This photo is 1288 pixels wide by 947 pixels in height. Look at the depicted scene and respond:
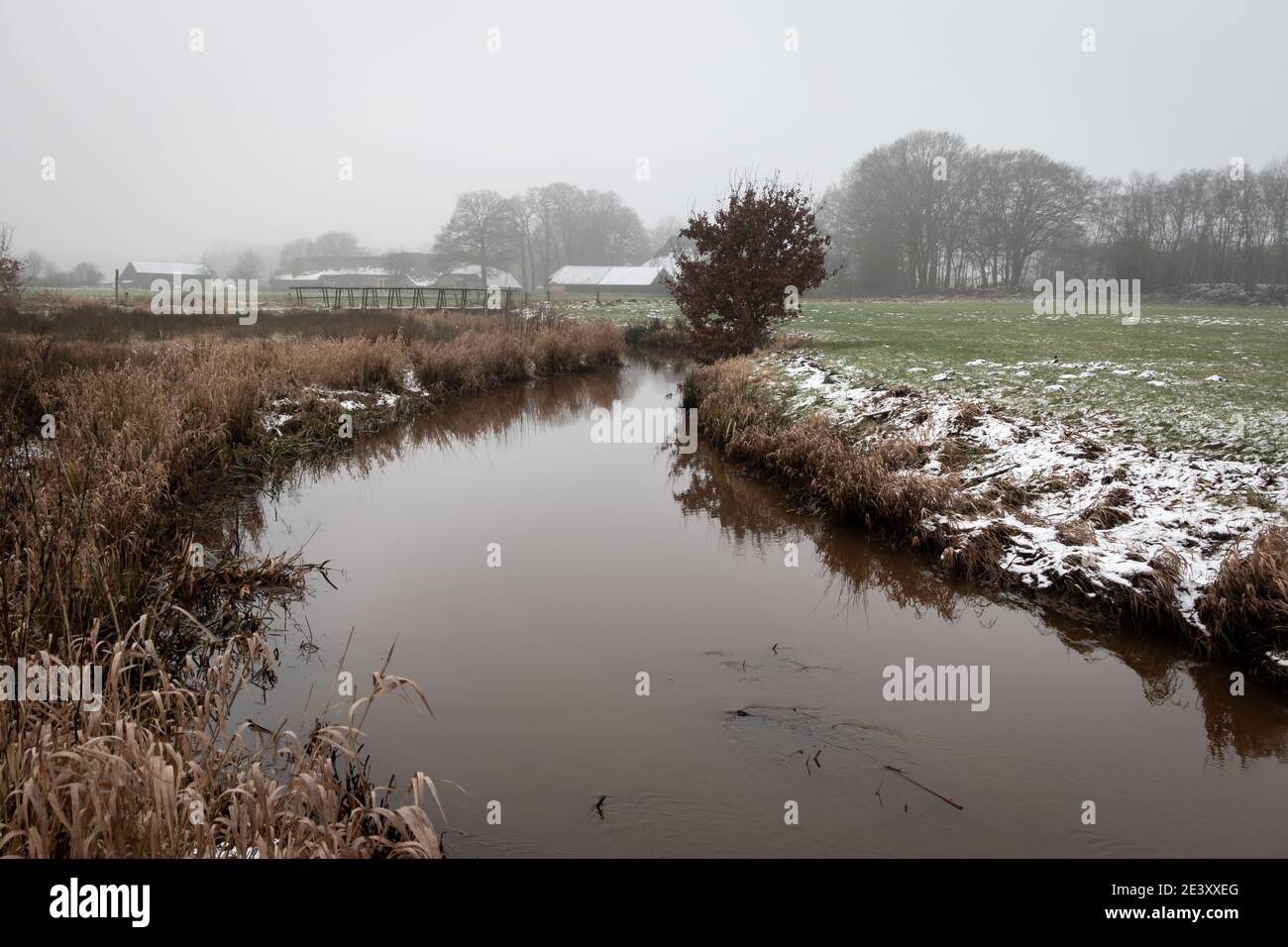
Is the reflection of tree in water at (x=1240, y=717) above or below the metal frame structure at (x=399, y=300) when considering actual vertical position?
below

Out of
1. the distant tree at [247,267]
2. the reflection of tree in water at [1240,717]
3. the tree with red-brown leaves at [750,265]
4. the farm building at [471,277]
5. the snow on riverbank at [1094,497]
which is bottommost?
the reflection of tree in water at [1240,717]

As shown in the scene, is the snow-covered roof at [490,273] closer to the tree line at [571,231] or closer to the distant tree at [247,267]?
the tree line at [571,231]

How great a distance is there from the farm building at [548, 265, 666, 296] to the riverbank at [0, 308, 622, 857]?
4714 centimetres

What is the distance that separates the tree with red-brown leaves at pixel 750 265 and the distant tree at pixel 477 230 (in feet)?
172

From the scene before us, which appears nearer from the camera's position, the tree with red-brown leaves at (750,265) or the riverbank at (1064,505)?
the riverbank at (1064,505)

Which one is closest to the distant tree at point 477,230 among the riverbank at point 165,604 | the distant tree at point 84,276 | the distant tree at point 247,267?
the distant tree at point 247,267

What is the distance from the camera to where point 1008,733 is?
166 inches

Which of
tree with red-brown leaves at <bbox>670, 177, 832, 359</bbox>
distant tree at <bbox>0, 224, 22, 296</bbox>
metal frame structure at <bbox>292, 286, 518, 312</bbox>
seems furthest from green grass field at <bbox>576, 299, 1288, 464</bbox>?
distant tree at <bbox>0, 224, 22, 296</bbox>

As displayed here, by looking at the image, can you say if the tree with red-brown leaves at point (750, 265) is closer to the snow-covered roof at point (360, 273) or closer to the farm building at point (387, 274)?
the farm building at point (387, 274)

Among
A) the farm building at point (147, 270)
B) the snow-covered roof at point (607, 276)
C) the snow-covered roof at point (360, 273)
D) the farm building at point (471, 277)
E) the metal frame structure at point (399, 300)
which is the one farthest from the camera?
the farm building at point (147, 270)

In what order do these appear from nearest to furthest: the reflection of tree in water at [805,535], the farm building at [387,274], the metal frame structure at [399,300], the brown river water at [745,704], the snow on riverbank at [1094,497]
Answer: the brown river water at [745,704] → the snow on riverbank at [1094,497] → the reflection of tree in water at [805,535] → the metal frame structure at [399,300] → the farm building at [387,274]

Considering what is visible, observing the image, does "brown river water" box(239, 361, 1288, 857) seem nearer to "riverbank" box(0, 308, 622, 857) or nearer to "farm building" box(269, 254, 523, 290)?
"riverbank" box(0, 308, 622, 857)

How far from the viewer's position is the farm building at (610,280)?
60.3 meters
